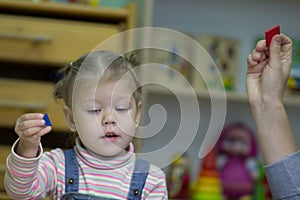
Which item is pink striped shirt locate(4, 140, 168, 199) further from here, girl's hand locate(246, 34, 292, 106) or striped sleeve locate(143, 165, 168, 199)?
girl's hand locate(246, 34, 292, 106)

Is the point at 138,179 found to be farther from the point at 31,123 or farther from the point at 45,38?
the point at 45,38

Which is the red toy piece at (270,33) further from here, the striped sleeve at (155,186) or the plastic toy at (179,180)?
the plastic toy at (179,180)

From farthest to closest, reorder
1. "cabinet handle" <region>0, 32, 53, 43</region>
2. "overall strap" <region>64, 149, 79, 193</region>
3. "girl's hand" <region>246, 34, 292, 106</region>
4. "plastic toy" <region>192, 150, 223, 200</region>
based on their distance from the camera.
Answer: "plastic toy" <region>192, 150, 223, 200</region> → "cabinet handle" <region>0, 32, 53, 43</region> → "girl's hand" <region>246, 34, 292, 106</region> → "overall strap" <region>64, 149, 79, 193</region>

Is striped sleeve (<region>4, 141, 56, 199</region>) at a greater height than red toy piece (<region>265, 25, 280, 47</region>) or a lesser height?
lesser

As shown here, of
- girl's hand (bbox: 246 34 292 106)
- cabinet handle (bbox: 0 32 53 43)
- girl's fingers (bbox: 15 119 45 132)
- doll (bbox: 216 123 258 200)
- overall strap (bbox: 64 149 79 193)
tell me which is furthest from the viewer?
doll (bbox: 216 123 258 200)

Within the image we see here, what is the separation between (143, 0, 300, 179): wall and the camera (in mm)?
2285

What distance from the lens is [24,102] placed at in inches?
70.2

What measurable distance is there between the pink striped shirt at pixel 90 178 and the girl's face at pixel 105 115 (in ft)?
0.09

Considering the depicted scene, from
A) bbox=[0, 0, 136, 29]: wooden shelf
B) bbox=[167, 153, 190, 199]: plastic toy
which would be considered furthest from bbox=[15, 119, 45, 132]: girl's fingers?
bbox=[167, 153, 190, 199]: plastic toy

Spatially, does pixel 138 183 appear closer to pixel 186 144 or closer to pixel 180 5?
pixel 186 144

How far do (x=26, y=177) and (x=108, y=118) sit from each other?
0.14 meters

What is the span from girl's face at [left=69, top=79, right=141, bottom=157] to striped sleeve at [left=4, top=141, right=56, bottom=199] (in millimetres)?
76

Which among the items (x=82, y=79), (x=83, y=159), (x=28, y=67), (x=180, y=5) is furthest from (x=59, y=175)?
(x=180, y=5)

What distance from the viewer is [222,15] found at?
2.35m
